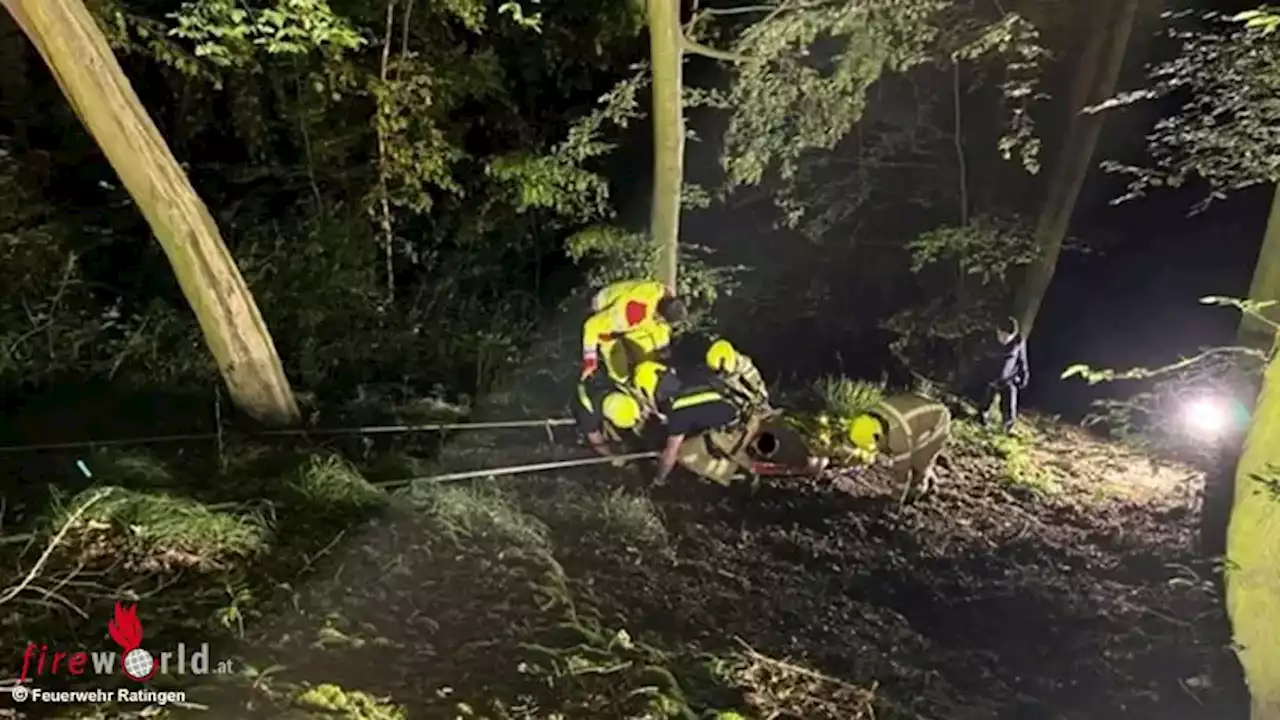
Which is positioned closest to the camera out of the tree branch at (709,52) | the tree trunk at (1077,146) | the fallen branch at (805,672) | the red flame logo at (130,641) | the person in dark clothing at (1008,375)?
the red flame logo at (130,641)

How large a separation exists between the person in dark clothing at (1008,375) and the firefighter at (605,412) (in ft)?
17.2

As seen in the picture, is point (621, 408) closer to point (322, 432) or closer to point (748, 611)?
point (748, 611)

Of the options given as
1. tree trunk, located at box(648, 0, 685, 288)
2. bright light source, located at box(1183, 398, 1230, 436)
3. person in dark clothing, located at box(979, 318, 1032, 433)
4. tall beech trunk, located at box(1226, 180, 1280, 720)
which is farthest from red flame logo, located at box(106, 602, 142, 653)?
person in dark clothing, located at box(979, 318, 1032, 433)

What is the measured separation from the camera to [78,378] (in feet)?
28.2

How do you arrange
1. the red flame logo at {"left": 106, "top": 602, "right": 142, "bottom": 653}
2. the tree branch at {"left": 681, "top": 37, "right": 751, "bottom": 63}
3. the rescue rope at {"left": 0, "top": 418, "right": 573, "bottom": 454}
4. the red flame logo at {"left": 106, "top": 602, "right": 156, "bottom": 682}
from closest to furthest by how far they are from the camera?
the red flame logo at {"left": 106, "top": 602, "right": 156, "bottom": 682}, the red flame logo at {"left": 106, "top": 602, "right": 142, "bottom": 653}, the rescue rope at {"left": 0, "top": 418, "right": 573, "bottom": 454}, the tree branch at {"left": 681, "top": 37, "right": 751, "bottom": 63}

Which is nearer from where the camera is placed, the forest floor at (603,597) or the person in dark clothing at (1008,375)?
the forest floor at (603,597)

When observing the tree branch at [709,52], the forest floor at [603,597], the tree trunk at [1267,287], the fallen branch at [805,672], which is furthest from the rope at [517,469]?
the tree trunk at [1267,287]

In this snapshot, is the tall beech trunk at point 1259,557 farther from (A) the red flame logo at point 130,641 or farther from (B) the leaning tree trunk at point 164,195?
(B) the leaning tree trunk at point 164,195

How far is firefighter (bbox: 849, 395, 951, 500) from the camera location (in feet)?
25.5

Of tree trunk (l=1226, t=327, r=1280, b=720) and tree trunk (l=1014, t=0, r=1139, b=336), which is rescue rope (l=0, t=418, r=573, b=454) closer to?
tree trunk (l=1226, t=327, r=1280, b=720)

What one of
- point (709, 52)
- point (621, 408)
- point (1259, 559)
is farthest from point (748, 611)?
point (709, 52)

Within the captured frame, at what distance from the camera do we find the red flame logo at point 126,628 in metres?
4.14

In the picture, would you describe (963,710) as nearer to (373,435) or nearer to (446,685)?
(446,685)

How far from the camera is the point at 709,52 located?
328 inches
